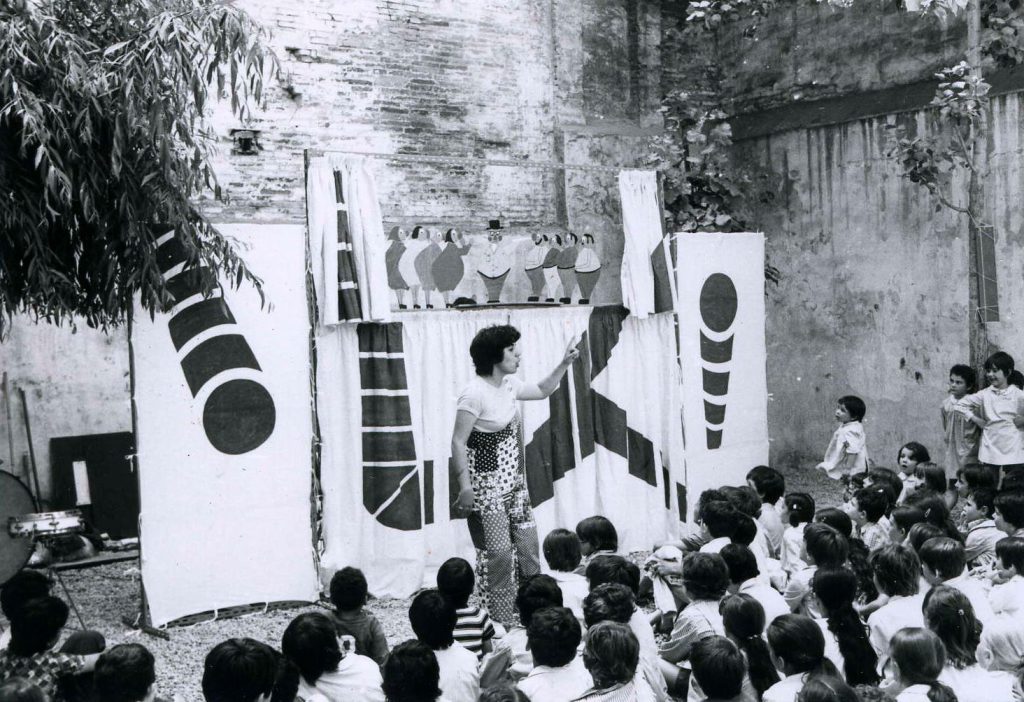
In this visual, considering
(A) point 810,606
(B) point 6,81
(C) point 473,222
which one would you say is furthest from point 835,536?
(C) point 473,222

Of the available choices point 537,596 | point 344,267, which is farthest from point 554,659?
point 344,267

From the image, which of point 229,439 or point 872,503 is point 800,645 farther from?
point 229,439

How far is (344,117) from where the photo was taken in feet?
31.4

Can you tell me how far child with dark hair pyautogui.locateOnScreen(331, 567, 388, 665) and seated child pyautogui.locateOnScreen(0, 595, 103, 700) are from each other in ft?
3.40

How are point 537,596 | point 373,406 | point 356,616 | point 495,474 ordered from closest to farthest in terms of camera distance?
point 537,596
point 356,616
point 495,474
point 373,406

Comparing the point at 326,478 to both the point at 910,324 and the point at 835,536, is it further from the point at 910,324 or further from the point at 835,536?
the point at 910,324

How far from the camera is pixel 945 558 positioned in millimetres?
4594

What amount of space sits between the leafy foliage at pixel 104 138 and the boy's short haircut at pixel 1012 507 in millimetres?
4300

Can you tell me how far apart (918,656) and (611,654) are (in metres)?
1.02

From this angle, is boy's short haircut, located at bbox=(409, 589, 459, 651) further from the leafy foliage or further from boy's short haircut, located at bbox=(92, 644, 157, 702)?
the leafy foliage

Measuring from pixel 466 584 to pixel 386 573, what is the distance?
8.16 feet

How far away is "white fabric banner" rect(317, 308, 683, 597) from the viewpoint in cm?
686

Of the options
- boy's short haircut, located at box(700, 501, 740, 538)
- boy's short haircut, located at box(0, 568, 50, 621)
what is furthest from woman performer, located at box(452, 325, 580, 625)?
boy's short haircut, located at box(0, 568, 50, 621)

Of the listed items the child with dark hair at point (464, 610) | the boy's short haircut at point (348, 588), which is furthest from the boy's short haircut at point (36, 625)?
the child with dark hair at point (464, 610)
